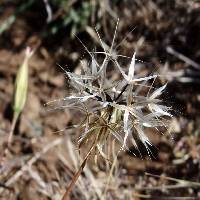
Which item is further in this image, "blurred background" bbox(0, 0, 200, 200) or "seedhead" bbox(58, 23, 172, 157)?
"blurred background" bbox(0, 0, 200, 200)

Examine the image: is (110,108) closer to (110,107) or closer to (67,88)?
(110,107)

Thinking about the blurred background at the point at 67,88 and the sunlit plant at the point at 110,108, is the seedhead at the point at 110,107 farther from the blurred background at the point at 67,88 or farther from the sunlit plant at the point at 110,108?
the blurred background at the point at 67,88

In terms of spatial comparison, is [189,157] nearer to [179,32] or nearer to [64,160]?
[64,160]

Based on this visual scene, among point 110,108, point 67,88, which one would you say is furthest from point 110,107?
point 67,88

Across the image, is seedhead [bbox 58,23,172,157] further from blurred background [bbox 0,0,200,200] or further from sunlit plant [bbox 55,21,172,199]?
blurred background [bbox 0,0,200,200]

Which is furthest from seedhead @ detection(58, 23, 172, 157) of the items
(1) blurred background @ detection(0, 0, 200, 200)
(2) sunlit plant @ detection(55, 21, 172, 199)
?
(1) blurred background @ detection(0, 0, 200, 200)

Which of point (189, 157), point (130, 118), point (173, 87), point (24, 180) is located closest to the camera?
point (130, 118)

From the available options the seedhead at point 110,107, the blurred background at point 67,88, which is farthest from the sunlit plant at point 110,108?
the blurred background at point 67,88

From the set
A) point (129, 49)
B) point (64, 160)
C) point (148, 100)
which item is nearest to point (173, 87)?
point (129, 49)
